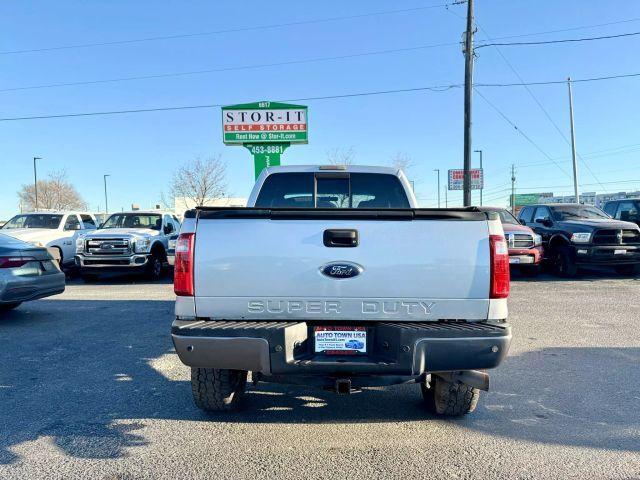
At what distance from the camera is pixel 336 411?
4004mm

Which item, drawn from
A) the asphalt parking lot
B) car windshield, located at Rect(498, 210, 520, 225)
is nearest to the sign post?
car windshield, located at Rect(498, 210, 520, 225)

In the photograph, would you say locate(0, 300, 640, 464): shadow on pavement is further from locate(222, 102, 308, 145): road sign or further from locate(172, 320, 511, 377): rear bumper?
locate(222, 102, 308, 145): road sign

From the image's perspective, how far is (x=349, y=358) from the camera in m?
3.15

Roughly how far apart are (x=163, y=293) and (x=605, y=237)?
420 inches

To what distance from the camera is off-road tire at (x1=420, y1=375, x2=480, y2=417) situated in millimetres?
3713

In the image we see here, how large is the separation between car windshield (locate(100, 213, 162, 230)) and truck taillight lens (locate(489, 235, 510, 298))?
12363mm

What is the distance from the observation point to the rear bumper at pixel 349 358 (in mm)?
3043

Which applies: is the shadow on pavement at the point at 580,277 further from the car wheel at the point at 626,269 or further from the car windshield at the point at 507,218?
the car windshield at the point at 507,218

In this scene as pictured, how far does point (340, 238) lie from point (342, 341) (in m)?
0.70

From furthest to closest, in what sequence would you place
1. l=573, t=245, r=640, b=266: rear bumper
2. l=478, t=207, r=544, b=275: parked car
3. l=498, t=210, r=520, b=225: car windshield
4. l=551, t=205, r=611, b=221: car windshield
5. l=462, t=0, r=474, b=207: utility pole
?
l=462, t=0, r=474, b=207: utility pole → l=551, t=205, r=611, b=221: car windshield → l=498, t=210, r=520, b=225: car windshield → l=478, t=207, r=544, b=275: parked car → l=573, t=245, r=640, b=266: rear bumper


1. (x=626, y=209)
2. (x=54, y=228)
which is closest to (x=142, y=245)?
(x=54, y=228)

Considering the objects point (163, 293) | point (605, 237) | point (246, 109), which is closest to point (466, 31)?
point (246, 109)

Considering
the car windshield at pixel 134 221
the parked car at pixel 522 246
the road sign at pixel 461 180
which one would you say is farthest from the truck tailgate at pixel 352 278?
the road sign at pixel 461 180

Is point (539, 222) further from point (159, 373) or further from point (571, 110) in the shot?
point (571, 110)
